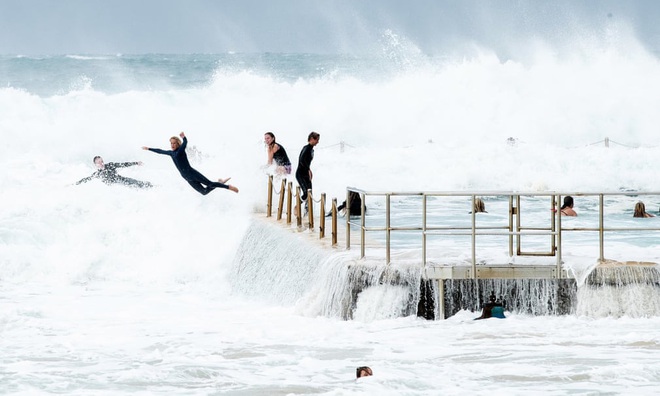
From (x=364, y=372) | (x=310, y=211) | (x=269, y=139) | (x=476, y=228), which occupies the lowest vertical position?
(x=364, y=372)

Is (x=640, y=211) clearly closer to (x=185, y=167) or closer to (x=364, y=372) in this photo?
(x=185, y=167)

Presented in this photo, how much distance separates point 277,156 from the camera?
71.0ft

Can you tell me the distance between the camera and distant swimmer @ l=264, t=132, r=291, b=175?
21.3 meters

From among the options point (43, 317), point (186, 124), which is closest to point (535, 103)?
point (186, 124)

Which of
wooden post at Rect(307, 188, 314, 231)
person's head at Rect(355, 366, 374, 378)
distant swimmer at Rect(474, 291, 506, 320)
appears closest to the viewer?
person's head at Rect(355, 366, 374, 378)

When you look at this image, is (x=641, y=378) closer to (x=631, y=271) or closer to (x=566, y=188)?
(x=631, y=271)

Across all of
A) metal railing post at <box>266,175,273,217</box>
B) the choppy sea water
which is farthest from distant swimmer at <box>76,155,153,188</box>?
metal railing post at <box>266,175,273,217</box>

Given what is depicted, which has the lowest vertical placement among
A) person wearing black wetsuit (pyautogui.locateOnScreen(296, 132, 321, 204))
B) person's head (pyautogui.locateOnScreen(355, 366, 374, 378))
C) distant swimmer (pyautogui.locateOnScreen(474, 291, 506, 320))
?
person's head (pyautogui.locateOnScreen(355, 366, 374, 378))

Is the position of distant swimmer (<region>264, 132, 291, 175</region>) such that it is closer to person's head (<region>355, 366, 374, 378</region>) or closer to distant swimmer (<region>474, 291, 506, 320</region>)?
distant swimmer (<region>474, 291, 506, 320</region>)

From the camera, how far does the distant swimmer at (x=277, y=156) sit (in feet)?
69.9

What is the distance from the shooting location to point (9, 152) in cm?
4519

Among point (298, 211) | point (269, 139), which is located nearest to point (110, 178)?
point (269, 139)

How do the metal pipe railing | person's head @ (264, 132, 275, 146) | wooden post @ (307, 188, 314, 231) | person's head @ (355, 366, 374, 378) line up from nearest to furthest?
person's head @ (355, 366, 374, 378) → the metal pipe railing → wooden post @ (307, 188, 314, 231) → person's head @ (264, 132, 275, 146)

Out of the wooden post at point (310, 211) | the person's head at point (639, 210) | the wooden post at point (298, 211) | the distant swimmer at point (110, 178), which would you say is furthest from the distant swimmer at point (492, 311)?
the distant swimmer at point (110, 178)
